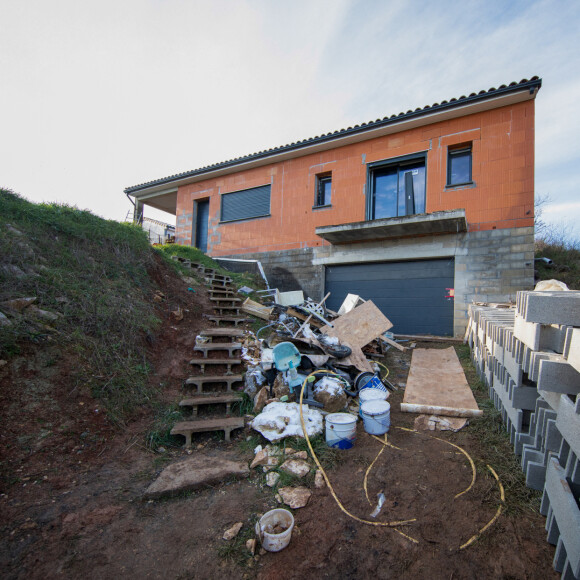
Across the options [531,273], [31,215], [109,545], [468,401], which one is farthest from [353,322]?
[31,215]

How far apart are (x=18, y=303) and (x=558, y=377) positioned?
17.2 ft

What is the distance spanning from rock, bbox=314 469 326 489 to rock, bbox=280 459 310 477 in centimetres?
10

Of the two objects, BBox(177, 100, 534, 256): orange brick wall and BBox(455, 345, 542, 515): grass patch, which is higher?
BBox(177, 100, 534, 256): orange brick wall

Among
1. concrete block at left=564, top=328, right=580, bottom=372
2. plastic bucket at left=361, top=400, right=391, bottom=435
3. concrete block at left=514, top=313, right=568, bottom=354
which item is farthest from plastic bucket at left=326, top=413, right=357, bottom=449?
concrete block at left=564, top=328, right=580, bottom=372

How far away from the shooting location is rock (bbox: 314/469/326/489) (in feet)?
8.84

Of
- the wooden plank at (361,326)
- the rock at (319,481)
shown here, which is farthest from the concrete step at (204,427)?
the wooden plank at (361,326)

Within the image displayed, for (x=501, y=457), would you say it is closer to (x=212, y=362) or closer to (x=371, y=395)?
(x=371, y=395)

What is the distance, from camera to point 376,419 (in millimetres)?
3484

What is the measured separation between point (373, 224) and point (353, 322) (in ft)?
9.49

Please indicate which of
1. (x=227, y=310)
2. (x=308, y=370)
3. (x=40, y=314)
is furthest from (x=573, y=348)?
(x=227, y=310)

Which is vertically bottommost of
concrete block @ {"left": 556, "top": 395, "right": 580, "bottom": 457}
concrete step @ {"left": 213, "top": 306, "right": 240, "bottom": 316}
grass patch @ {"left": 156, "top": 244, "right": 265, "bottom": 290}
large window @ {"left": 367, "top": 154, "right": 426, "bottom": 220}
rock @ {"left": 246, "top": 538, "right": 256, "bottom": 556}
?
rock @ {"left": 246, "top": 538, "right": 256, "bottom": 556}

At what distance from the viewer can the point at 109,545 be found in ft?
6.90

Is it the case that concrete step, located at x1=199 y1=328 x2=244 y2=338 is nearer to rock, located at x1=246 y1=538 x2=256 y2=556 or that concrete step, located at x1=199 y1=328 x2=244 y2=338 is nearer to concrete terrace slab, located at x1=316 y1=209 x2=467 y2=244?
rock, located at x1=246 y1=538 x2=256 y2=556

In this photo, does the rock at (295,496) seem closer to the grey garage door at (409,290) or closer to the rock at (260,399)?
the rock at (260,399)
